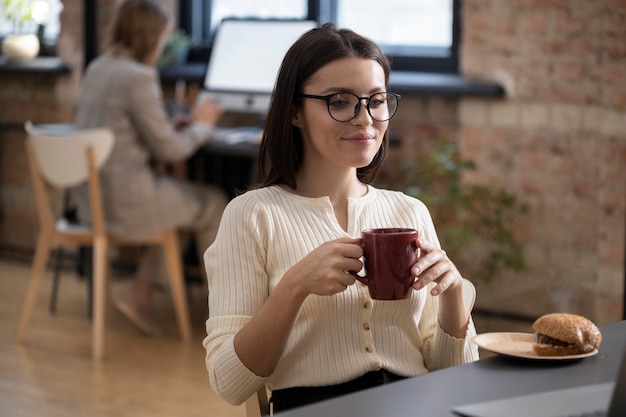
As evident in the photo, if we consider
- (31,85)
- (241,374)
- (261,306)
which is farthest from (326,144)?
(31,85)

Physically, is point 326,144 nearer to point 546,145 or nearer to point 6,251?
point 546,145

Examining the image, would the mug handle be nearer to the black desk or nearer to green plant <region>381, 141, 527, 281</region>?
A: green plant <region>381, 141, 527, 281</region>

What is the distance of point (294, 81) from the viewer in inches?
66.6

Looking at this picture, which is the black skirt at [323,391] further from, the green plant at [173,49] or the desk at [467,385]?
the green plant at [173,49]

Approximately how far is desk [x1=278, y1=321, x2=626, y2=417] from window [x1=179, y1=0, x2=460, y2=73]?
10.5 feet

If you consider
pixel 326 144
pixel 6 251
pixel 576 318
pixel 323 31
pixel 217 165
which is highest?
pixel 323 31

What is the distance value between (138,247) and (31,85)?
1.18 metres

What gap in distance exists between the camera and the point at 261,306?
161 cm

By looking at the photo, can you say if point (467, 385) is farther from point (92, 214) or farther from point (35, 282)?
point (35, 282)

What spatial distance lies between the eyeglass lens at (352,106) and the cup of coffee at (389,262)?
0.98 feet

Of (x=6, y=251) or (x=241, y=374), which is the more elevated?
(x=241, y=374)

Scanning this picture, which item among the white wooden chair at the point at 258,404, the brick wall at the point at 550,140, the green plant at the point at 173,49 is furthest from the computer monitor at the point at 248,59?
the white wooden chair at the point at 258,404

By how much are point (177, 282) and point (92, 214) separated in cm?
45

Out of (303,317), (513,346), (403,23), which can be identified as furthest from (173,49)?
(513,346)
